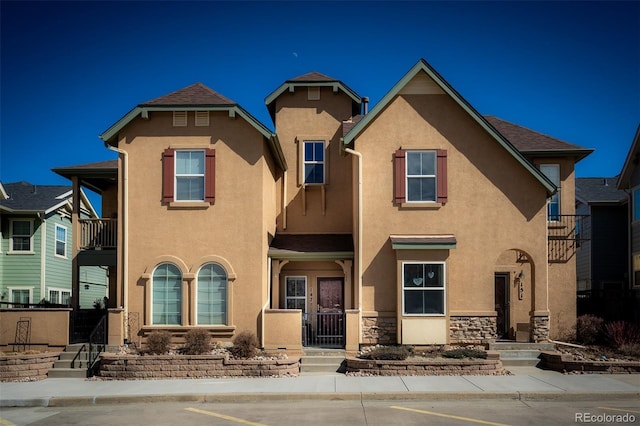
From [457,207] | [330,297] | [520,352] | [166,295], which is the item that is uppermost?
[457,207]

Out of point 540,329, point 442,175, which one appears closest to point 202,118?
point 442,175

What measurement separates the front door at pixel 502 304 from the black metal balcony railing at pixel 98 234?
12936 mm

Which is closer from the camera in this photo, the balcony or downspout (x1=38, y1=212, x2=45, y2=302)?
the balcony

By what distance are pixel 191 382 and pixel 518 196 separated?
10.8 m

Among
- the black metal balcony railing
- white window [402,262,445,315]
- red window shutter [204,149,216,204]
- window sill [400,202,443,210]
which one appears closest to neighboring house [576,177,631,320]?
white window [402,262,445,315]

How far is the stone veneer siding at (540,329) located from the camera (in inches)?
702

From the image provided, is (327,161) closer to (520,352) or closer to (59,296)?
(520,352)

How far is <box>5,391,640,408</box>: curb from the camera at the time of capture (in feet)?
42.6

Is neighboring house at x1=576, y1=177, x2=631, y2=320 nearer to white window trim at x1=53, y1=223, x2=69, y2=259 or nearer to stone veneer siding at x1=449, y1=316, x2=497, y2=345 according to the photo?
stone veneer siding at x1=449, y1=316, x2=497, y2=345

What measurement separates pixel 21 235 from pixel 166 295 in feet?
40.1

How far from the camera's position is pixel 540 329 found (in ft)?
58.5

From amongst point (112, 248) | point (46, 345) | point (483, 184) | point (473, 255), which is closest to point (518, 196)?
point (483, 184)

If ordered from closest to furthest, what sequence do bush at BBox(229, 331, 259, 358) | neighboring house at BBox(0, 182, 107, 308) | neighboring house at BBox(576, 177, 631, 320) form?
bush at BBox(229, 331, 259, 358) → neighboring house at BBox(576, 177, 631, 320) → neighboring house at BBox(0, 182, 107, 308)

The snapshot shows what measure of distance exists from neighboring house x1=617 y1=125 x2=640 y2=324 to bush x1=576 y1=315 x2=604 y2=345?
408 centimetres
